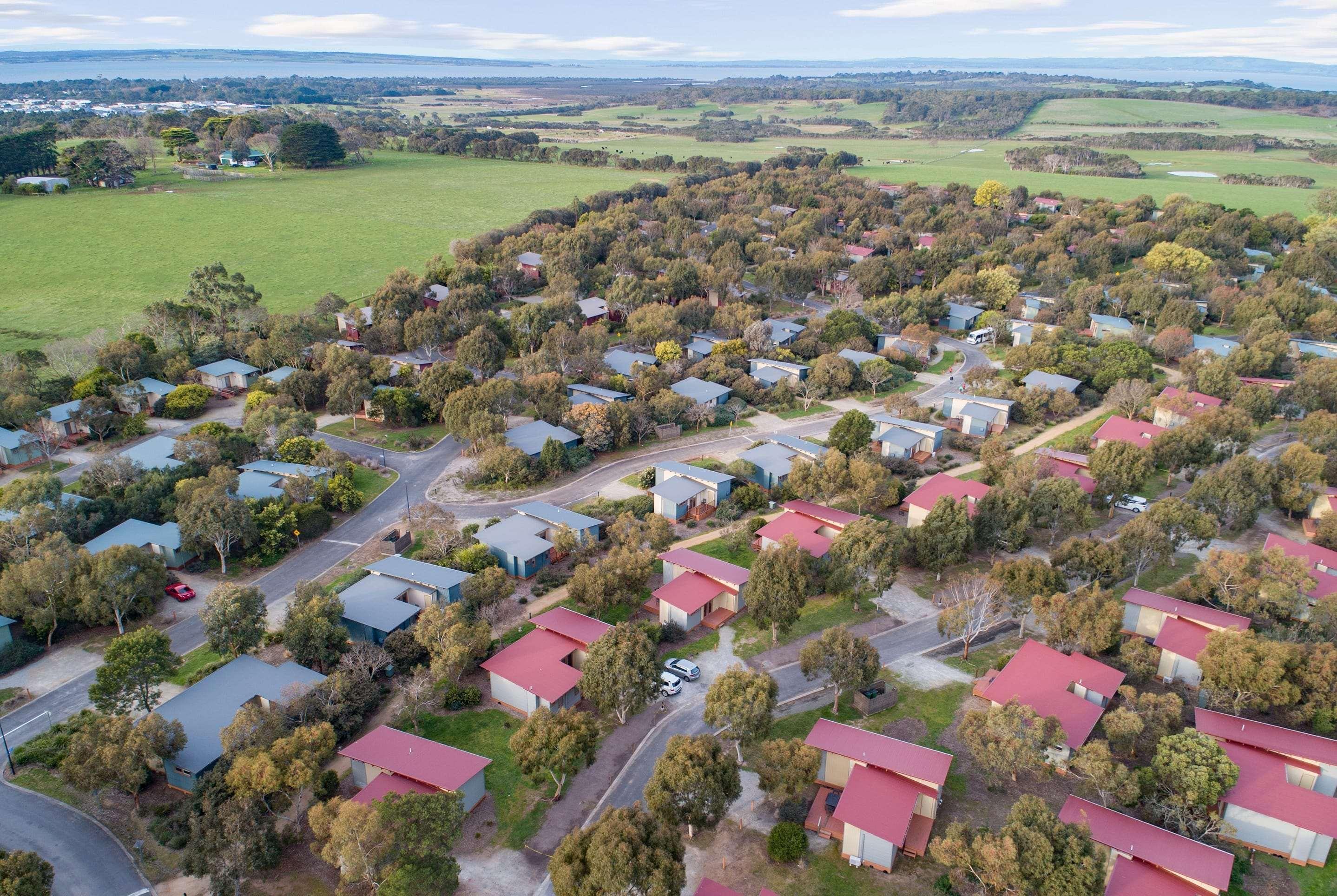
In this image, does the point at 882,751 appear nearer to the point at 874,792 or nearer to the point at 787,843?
the point at 874,792

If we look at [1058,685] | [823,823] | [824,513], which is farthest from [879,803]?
[824,513]

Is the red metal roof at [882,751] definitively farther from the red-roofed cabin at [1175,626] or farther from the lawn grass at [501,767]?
the red-roofed cabin at [1175,626]

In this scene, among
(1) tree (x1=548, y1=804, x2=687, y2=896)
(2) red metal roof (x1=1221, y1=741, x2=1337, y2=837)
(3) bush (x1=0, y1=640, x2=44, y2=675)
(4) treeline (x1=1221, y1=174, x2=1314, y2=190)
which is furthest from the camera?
(4) treeline (x1=1221, y1=174, x2=1314, y2=190)

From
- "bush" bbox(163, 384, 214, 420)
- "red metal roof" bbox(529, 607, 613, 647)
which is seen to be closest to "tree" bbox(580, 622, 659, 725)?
"red metal roof" bbox(529, 607, 613, 647)

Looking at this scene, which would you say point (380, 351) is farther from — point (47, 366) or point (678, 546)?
point (678, 546)

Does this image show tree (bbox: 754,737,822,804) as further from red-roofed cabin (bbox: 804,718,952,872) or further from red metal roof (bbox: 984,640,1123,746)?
red metal roof (bbox: 984,640,1123,746)

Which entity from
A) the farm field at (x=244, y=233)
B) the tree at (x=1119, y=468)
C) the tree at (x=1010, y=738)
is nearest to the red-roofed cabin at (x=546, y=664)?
the tree at (x=1010, y=738)
